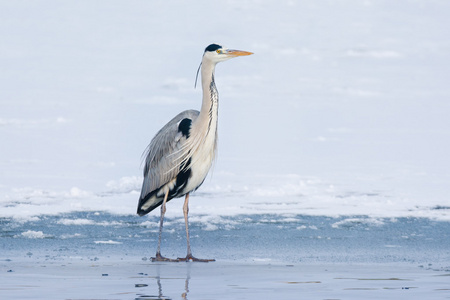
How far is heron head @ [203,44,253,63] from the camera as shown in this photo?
10148 mm

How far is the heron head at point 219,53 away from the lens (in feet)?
33.3

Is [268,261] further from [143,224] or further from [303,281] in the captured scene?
[143,224]

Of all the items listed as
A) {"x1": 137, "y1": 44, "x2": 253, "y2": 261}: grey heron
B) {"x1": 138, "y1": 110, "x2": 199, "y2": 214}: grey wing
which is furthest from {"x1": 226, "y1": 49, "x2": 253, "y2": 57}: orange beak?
{"x1": 138, "y1": 110, "x2": 199, "y2": 214}: grey wing

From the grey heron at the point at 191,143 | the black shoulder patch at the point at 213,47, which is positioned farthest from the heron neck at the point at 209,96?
the black shoulder patch at the point at 213,47

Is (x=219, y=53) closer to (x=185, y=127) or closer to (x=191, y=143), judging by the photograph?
(x=185, y=127)

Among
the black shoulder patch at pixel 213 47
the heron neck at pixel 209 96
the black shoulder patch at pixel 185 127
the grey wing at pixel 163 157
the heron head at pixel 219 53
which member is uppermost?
the black shoulder patch at pixel 213 47

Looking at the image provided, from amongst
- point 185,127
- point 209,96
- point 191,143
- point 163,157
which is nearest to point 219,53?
point 209,96

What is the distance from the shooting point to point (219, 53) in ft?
33.3

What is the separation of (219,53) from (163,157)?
63.2 inches

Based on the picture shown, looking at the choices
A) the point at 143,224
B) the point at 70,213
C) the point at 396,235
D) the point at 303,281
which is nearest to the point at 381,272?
the point at 303,281

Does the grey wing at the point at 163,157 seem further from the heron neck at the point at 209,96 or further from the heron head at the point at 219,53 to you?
the heron head at the point at 219,53

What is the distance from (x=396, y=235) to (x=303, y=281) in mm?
4602

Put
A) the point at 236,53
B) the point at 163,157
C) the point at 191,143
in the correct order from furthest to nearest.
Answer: the point at 163,157 → the point at 236,53 → the point at 191,143

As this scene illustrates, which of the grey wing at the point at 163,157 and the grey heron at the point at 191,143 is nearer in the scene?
the grey heron at the point at 191,143
